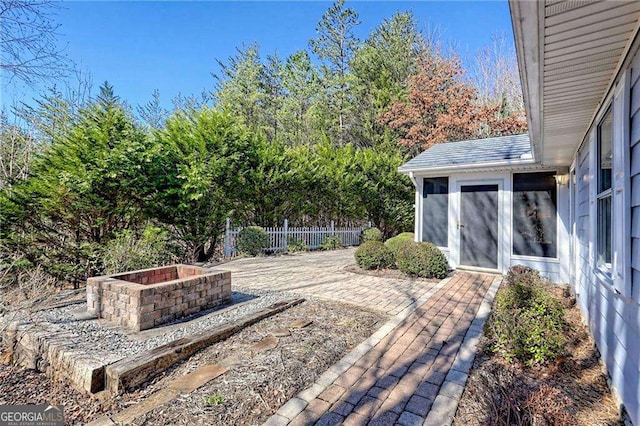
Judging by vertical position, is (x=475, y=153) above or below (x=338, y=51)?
Result: below

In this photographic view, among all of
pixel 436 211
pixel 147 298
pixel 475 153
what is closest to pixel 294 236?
pixel 436 211

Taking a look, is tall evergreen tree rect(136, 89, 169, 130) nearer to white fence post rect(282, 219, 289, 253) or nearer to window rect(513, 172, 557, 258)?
white fence post rect(282, 219, 289, 253)

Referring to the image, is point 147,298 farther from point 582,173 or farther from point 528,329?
point 582,173

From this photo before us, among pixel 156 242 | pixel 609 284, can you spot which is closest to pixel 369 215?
pixel 156 242

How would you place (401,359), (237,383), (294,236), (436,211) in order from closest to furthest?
(237,383) → (401,359) → (436,211) → (294,236)

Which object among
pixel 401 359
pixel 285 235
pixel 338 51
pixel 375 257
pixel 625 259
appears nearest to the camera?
pixel 625 259

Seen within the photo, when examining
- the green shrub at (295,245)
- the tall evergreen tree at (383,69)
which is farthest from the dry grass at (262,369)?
the tall evergreen tree at (383,69)

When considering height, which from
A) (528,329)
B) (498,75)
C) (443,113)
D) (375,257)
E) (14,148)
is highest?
(498,75)

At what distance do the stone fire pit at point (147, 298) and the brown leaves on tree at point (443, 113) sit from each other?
52.7 feet

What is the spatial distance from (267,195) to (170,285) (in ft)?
23.1

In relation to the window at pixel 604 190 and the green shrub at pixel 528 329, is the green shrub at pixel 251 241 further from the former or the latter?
the window at pixel 604 190

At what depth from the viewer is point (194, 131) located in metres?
8.54

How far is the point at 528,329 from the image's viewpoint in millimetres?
2883

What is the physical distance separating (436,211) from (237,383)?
624 centimetres
